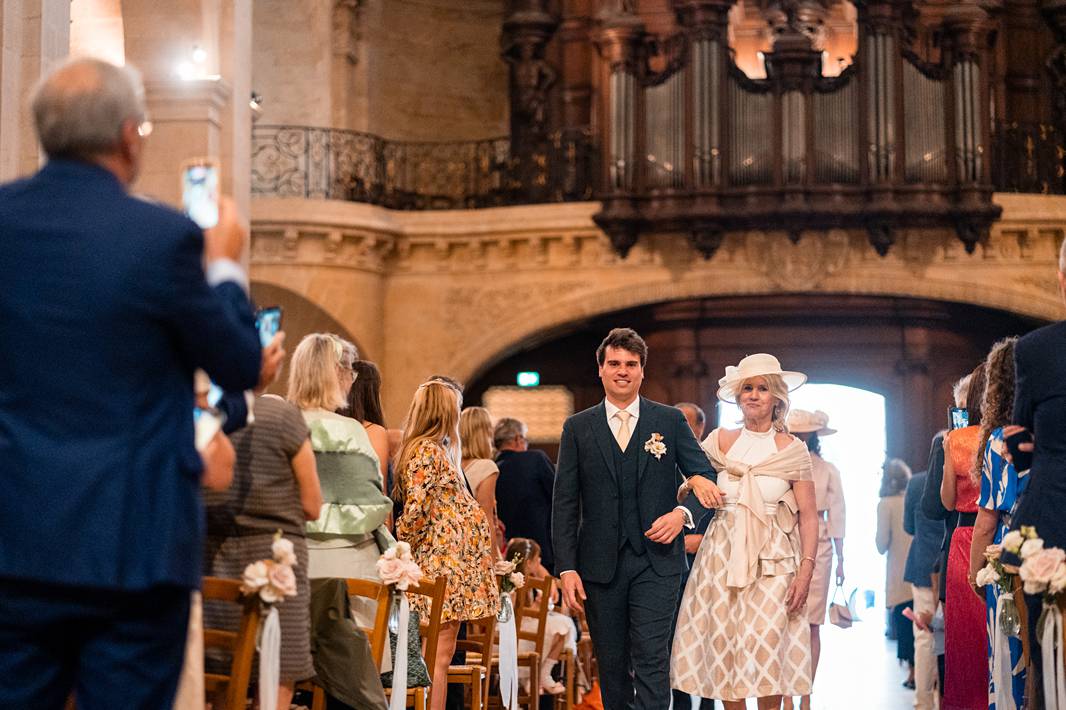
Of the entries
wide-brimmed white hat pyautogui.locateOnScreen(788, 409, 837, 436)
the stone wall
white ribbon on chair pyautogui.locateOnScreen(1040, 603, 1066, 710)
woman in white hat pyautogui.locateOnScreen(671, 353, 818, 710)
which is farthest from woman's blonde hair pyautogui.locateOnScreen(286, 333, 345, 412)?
the stone wall

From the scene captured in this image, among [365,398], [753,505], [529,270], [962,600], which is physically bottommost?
[962,600]

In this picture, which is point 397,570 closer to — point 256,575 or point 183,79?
point 256,575

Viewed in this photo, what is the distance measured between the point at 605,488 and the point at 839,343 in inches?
416

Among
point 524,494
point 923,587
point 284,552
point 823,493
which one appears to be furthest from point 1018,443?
point 524,494

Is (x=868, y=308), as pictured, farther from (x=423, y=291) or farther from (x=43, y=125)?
(x=43, y=125)

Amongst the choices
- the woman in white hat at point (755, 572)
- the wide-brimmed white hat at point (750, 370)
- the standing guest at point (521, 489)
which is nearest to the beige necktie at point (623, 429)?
the woman in white hat at point (755, 572)

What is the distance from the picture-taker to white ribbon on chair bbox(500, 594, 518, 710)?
23.7 ft

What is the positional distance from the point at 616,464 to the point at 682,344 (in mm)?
10104

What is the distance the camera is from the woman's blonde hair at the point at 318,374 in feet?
18.5

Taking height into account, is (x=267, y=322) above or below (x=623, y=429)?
above

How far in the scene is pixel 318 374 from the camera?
5.63 m

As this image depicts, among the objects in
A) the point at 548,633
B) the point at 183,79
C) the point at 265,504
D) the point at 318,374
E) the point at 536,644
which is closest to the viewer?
the point at 265,504

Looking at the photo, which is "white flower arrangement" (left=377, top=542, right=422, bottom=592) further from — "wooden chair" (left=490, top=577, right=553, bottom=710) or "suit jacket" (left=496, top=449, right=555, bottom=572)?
"suit jacket" (left=496, top=449, right=555, bottom=572)

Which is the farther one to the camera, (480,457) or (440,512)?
(480,457)
